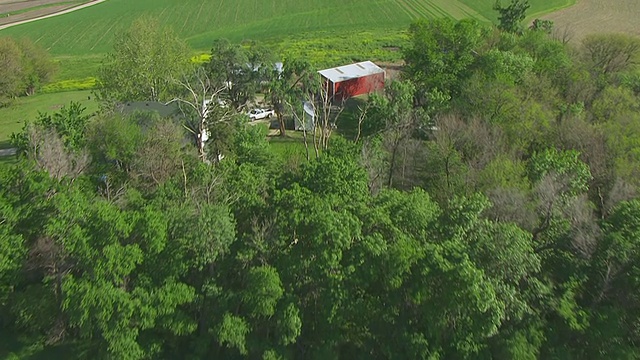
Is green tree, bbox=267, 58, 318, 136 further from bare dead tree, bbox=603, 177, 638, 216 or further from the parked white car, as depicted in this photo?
bare dead tree, bbox=603, 177, 638, 216

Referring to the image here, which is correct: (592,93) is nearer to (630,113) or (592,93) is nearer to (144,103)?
(630,113)

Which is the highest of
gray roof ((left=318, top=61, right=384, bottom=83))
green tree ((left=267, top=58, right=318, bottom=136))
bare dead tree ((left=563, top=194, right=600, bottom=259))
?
bare dead tree ((left=563, top=194, right=600, bottom=259))

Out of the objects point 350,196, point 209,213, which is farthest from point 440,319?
point 209,213

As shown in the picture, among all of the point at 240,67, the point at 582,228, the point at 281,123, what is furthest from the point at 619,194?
the point at 240,67

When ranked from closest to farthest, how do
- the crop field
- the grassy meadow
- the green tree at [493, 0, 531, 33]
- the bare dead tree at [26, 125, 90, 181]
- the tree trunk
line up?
the bare dead tree at [26, 125, 90, 181] → the tree trunk → the green tree at [493, 0, 531, 33] → the grassy meadow → the crop field

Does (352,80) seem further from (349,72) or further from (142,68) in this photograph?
(142,68)

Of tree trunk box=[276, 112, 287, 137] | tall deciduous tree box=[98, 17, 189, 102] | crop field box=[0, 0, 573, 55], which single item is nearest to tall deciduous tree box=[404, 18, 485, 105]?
tree trunk box=[276, 112, 287, 137]

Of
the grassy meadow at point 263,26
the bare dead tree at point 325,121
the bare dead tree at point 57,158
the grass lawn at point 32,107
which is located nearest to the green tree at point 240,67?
the bare dead tree at point 325,121
